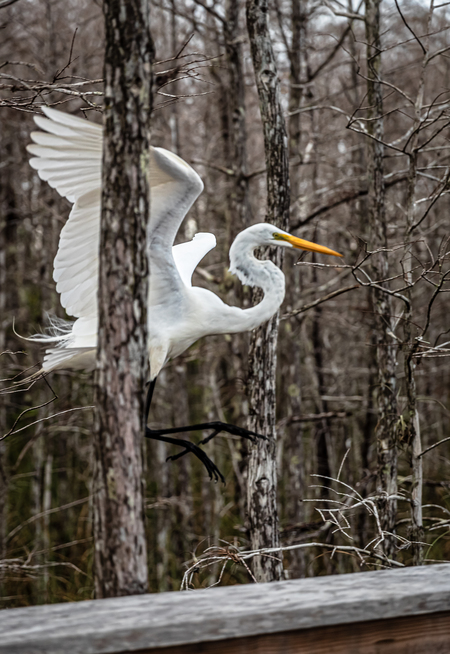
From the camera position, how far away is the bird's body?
110 inches

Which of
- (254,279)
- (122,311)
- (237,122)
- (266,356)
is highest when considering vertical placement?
(237,122)

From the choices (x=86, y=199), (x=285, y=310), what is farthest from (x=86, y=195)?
(x=285, y=310)

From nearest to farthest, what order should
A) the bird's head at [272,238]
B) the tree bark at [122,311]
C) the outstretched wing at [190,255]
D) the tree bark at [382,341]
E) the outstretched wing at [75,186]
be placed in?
the tree bark at [122,311]
the outstretched wing at [75,186]
the bird's head at [272,238]
the outstretched wing at [190,255]
the tree bark at [382,341]

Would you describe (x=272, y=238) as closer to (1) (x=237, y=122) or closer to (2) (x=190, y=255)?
(2) (x=190, y=255)

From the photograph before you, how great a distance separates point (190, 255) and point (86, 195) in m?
0.96

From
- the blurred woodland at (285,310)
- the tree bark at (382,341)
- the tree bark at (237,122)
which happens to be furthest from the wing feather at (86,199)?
the tree bark at (237,122)

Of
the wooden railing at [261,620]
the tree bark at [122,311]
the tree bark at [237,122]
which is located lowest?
the wooden railing at [261,620]

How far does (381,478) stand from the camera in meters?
4.04

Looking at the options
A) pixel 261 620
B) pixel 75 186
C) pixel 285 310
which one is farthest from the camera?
pixel 285 310

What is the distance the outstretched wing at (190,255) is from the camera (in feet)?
11.9

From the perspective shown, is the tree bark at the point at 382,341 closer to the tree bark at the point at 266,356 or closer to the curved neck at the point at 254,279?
the tree bark at the point at 266,356

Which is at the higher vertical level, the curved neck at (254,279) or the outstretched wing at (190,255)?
the outstretched wing at (190,255)

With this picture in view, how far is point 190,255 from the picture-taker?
148 inches

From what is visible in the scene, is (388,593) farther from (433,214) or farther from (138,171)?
(433,214)
